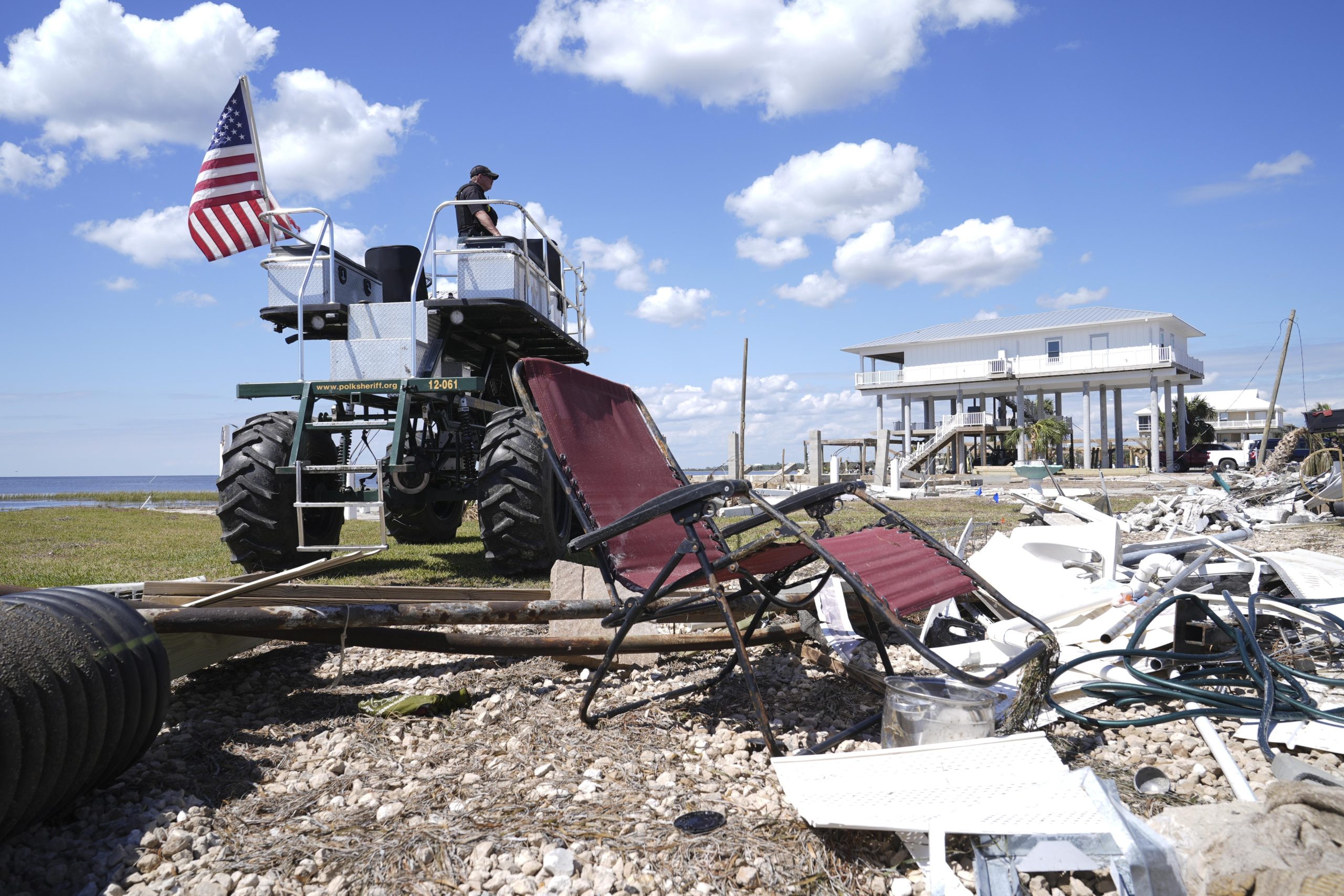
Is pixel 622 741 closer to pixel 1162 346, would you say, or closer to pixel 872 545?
pixel 872 545

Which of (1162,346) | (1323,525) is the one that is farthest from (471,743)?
(1162,346)

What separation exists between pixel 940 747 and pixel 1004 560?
2403mm

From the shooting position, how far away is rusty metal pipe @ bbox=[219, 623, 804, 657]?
3.21 meters

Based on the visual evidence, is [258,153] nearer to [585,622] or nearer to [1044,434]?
[585,622]

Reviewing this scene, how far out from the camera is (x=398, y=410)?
18.5ft

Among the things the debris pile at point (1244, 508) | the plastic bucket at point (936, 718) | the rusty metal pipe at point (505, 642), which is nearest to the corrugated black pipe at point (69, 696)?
the rusty metal pipe at point (505, 642)

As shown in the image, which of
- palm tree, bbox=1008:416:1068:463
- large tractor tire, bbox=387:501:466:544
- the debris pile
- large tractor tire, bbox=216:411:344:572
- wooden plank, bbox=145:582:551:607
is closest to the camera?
wooden plank, bbox=145:582:551:607

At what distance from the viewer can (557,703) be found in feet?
10.0

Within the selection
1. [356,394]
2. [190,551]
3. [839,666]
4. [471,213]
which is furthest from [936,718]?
[190,551]

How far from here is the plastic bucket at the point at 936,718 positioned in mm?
2289

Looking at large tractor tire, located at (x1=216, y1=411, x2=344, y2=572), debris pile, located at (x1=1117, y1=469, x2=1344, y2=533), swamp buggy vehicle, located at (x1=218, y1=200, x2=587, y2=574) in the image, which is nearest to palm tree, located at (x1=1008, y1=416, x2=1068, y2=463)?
debris pile, located at (x1=1117, y1=469, x2=1344, y2=533)

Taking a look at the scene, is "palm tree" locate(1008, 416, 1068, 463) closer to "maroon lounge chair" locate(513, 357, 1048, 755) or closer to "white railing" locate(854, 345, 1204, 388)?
"white railing" locate(854, 345, 1204, 388)

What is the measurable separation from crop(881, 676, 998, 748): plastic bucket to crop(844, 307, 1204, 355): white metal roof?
36.5 metres

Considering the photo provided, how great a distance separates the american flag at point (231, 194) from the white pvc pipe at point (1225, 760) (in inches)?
289
